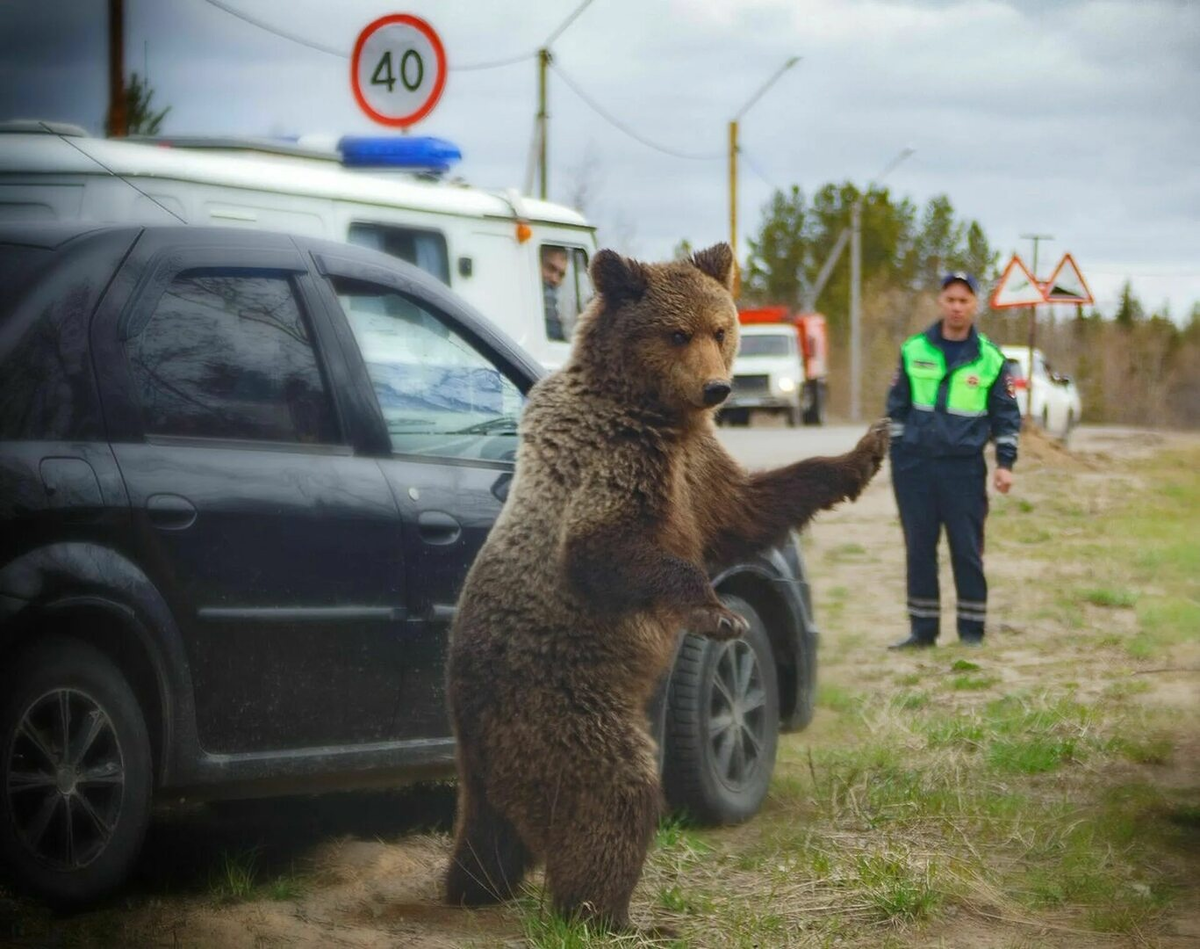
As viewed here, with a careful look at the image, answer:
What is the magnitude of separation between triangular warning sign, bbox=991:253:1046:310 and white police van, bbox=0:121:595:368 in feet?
13.5

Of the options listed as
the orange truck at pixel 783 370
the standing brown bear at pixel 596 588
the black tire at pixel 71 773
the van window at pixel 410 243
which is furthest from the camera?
the orange truck at pixel 783 370

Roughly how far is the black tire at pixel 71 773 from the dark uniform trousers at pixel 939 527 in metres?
6.16

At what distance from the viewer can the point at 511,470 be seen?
474cm

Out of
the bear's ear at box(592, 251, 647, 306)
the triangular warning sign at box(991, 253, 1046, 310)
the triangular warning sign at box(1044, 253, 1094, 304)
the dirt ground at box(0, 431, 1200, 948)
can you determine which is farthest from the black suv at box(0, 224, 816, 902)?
the triangular warning sign at box(1044, 253, 1094, 304)

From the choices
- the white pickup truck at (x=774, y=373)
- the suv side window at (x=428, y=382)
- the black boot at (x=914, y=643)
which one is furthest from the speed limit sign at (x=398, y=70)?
the white pickup truck at (x=774, y=373)

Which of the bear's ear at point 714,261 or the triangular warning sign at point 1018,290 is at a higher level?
the triangular warning sign at point 1018,290

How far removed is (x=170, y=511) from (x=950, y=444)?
19.6 ft

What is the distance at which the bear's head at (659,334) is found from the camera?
3.87 meters

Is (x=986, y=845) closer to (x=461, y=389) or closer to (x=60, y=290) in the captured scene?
(x=461, y=389)

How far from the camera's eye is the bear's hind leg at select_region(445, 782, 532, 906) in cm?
410

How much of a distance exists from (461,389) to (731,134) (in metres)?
7.30

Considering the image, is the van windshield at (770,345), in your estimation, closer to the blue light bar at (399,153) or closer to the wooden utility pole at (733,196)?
the wooden utility pole at (733,196)

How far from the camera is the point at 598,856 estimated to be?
3.92 m

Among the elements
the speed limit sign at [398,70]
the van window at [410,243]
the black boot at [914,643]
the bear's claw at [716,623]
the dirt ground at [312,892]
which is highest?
the speed limit sign at [398,70]
